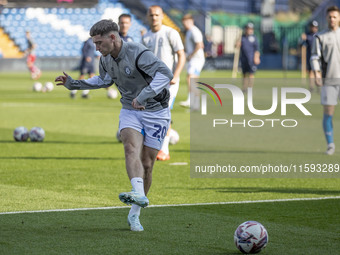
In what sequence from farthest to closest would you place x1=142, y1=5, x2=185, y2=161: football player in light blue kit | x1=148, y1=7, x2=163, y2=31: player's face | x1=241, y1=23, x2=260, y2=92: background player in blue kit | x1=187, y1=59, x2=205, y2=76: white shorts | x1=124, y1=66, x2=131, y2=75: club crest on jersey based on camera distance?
x1=241, y1=23, x2=260, y2=92: background player in blue kit → x1=187, y1=59, x2=205, y2=76: white shorts → x1=142, y1=5, x2=185, y2=161: football player in light blue kit → x1=148, y1=7, x2=163, y2=31: player's face → x1=124, y1=66, x2=131, y2=75: club crest on jersey

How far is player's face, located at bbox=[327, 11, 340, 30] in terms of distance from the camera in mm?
13773

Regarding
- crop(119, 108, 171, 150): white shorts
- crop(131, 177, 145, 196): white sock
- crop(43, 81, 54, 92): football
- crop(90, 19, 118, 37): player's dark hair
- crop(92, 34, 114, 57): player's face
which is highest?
crop(90, 19, 118, 37): player's dark hair

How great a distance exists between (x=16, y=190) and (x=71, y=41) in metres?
52.7

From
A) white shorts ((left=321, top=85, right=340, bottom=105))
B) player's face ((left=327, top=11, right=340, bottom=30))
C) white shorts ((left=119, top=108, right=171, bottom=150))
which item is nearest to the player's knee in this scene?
Result: white shorts ((left=119, top=108, right=171, bottom=150))

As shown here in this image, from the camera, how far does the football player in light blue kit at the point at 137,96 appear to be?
7.86 m

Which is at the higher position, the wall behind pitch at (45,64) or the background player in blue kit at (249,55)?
the background player in blue kit at (249,55)

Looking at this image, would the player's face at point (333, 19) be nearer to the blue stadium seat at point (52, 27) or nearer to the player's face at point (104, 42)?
the player's face at point (104, 42)

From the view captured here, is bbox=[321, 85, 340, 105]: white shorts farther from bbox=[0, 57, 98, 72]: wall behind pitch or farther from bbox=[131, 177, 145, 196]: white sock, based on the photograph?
bbox=[0, 57, 98, 72]: wall behind pitch

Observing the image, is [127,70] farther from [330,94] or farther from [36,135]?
[36,135]

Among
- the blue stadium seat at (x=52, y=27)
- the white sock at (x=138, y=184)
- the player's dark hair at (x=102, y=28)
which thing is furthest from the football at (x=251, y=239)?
the blue stadium seat at (x=52, y=27)

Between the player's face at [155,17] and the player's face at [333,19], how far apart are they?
2.89m

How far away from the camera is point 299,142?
17.2 meters

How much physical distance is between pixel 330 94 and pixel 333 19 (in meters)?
1.30

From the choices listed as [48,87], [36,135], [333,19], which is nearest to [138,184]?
[333,19]
